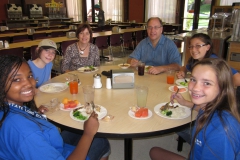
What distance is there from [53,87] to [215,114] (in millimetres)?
1428

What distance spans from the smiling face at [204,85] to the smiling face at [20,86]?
87 cm

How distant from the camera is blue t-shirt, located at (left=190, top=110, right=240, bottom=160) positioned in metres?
0.95

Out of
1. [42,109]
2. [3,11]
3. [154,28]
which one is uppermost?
[3,11]

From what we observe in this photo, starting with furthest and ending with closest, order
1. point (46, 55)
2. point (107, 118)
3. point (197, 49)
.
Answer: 1. point (46, 55)
2. point (197, 49)
3. point (107, 118)

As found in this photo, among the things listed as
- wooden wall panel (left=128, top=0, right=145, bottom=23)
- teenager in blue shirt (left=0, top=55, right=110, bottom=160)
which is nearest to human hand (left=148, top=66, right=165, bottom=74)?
teenager in blue shirt (left=0, top=55, right=110, bottom=160)

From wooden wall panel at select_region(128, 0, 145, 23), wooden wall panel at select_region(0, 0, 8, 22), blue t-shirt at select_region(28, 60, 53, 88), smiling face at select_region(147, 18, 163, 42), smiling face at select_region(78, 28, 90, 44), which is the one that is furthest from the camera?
wooden wall panel at select_region(128, 0, 145, 23)

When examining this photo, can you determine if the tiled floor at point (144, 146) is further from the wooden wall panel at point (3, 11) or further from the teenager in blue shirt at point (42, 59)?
the wooden wall panel at point (3, 11)

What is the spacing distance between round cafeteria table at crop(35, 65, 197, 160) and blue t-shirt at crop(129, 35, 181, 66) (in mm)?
673

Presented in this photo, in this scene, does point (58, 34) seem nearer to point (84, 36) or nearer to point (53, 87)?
point (84, 36)

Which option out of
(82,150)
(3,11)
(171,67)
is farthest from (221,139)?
(3,11)

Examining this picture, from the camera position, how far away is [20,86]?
1009 mm

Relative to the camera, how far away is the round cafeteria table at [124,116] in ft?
4.09

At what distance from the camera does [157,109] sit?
1.48 m

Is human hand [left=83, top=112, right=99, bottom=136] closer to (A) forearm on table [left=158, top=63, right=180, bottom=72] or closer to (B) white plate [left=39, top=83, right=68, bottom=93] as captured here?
(B) white plate [left=39, top=83, right=68, bottom=93]
